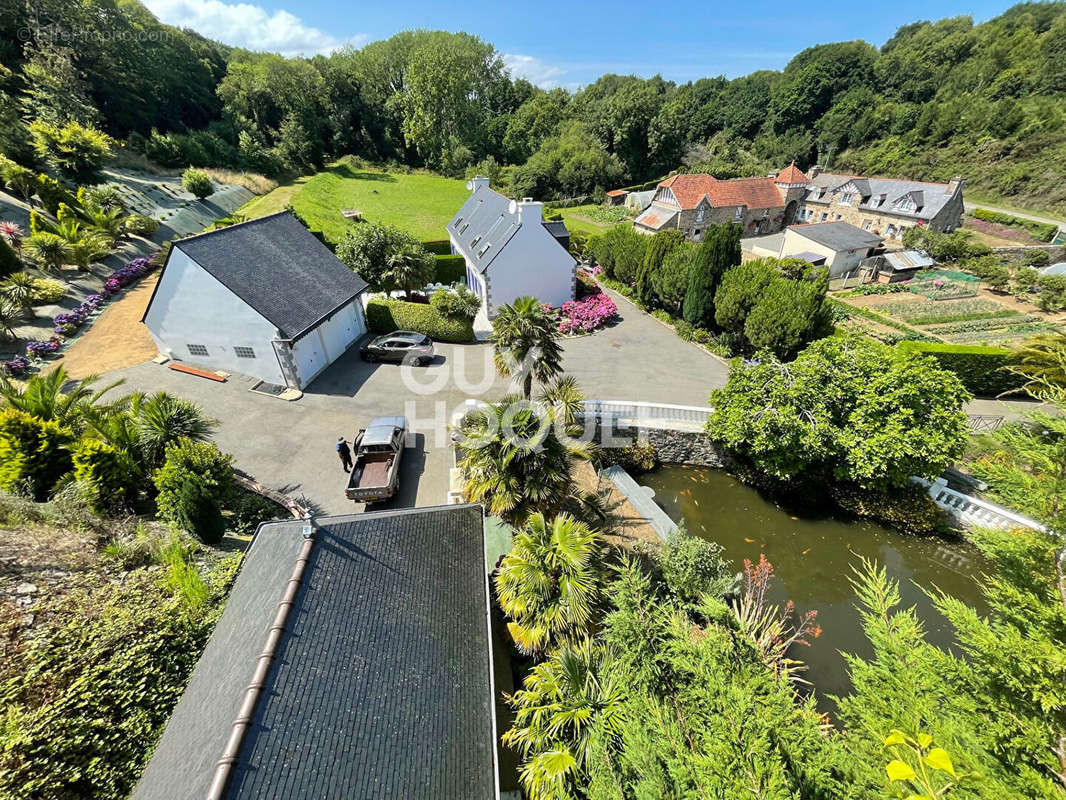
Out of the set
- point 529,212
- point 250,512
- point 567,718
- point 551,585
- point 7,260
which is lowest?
point 567,718

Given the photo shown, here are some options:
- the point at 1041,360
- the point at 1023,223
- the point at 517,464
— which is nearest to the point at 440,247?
the point at 517,464

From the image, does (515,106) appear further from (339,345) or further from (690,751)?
(690,751)

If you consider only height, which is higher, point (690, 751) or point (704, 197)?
point (704, 197)

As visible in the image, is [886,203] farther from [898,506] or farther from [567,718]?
[567,718]

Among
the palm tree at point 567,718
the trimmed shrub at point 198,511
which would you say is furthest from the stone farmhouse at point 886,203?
the trimmed shrub at point 198,511

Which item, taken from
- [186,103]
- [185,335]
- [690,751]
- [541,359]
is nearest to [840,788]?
[690,751]

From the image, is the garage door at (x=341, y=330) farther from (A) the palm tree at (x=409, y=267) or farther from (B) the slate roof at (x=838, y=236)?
(B) the slate roof at (x=838, y=236)

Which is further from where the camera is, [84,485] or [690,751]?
[84,485]
